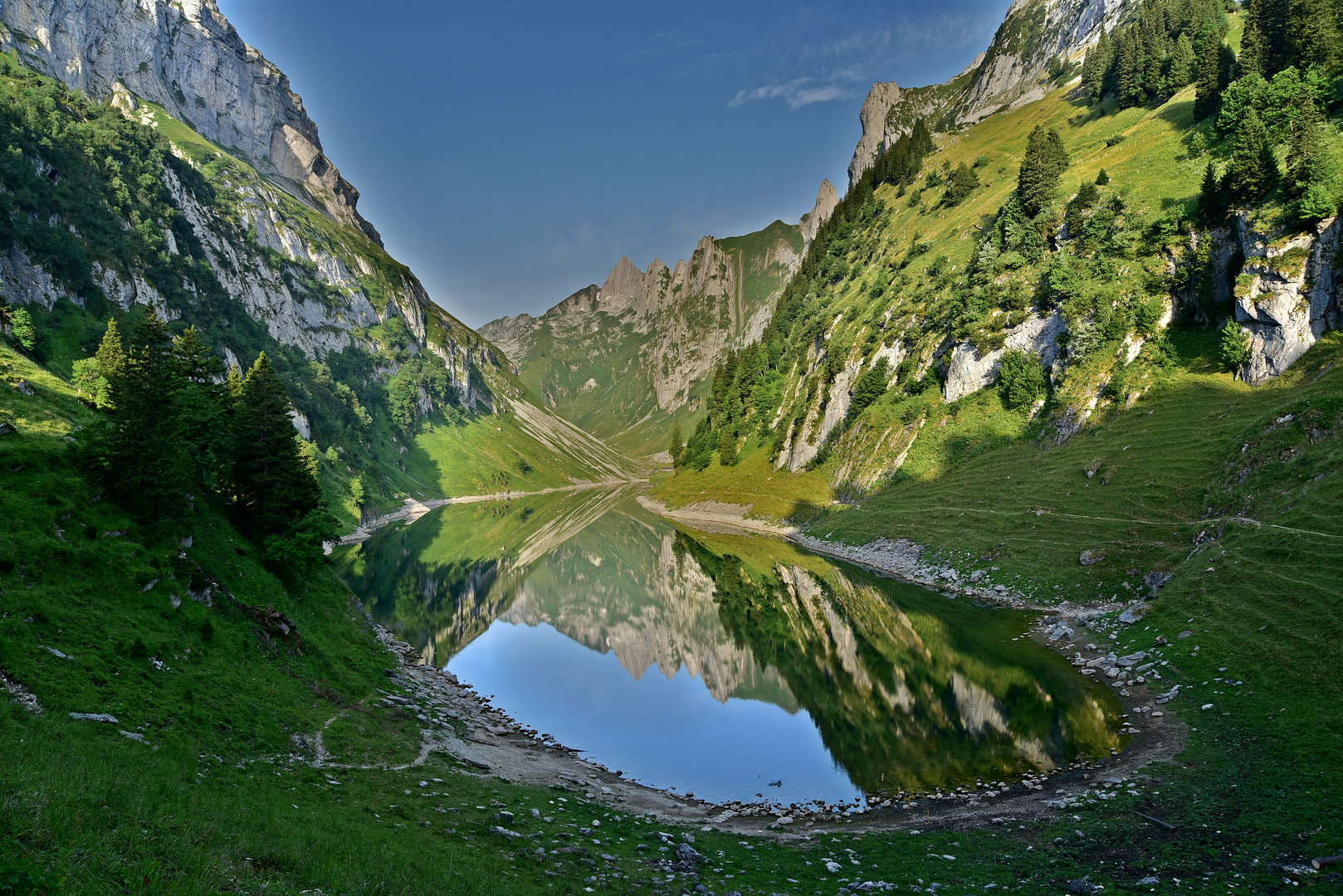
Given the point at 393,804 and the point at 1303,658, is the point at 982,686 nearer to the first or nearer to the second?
the point at 1303,658

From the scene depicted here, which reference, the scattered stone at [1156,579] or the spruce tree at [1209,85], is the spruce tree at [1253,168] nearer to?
the spruce tree at [1209,85]

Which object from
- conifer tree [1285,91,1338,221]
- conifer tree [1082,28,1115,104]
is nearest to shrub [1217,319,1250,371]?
conifer tree [1285,91,1338,221]

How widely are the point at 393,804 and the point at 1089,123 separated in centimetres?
15948

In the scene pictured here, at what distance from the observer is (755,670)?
127ft

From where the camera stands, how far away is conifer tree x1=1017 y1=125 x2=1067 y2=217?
272ft

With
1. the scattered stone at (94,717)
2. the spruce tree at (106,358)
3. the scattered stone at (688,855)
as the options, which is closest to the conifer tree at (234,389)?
the spruce tree at (106,358)

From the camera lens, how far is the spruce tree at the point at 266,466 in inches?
1409

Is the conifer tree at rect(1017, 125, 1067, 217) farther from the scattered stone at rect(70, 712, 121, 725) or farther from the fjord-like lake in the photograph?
the scattered stone at rect(70, 712, 121, 725)

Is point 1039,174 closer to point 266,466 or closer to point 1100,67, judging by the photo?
point 1100,67

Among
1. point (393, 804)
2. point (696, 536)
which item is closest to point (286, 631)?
point (393, 804)

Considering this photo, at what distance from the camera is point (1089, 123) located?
11956 cm

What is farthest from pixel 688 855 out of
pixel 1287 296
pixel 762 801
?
pixel 1287 296

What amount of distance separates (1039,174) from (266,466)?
99742mm

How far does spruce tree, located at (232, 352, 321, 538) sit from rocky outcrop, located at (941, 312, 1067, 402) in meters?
74.4
